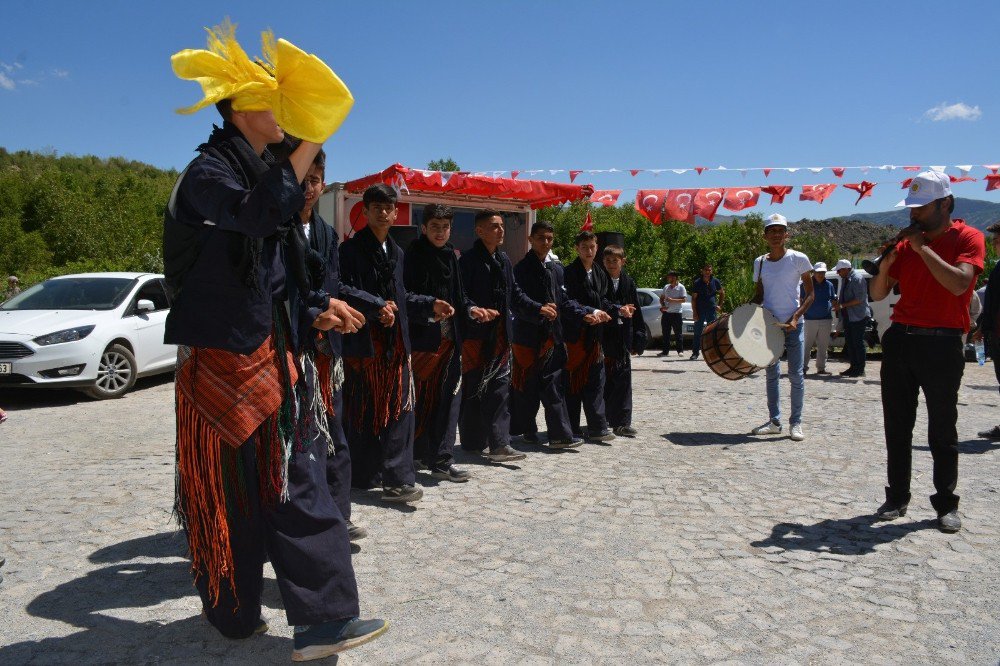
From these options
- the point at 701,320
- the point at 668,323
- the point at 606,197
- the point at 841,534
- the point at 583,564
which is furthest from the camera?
the point at 668,323

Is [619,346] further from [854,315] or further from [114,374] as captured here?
[854,315]

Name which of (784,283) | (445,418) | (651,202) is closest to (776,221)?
(784,283)

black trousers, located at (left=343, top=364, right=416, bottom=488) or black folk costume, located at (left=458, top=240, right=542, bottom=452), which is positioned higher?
black folk costume, located at (left=458, top=240, right=542, bottom=452)

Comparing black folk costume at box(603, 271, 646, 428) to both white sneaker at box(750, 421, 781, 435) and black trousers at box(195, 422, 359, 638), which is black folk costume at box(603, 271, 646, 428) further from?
black trousers at box(195, 422, 359, 638)

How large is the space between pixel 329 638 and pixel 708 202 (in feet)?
40.9

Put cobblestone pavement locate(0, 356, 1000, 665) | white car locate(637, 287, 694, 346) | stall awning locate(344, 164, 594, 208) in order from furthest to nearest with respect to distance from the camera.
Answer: white car locate(637, 287, 694, 346)
stall awning locate(344, 164, 594, 208)
cobblestone pavement locate(0, 356, 1000, 665)

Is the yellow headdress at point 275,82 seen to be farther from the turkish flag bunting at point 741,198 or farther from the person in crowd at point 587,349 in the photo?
the turkish flag bunting at point 741,198

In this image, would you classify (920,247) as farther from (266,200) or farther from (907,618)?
(266,200)

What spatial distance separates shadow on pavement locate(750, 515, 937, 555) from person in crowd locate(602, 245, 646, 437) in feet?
9.64

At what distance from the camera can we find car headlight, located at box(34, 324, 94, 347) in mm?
9227

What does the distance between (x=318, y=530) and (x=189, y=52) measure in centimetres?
167

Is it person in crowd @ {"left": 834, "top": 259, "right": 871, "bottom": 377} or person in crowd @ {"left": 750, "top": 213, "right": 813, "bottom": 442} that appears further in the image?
person in crowd @ {"left": 834, "top": 259, "right": 871, "bottom": 377}

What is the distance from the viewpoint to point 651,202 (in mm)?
14305

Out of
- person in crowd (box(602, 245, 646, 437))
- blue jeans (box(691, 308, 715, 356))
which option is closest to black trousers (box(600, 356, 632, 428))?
person in crowd (box(602, 245, 646, 437))
